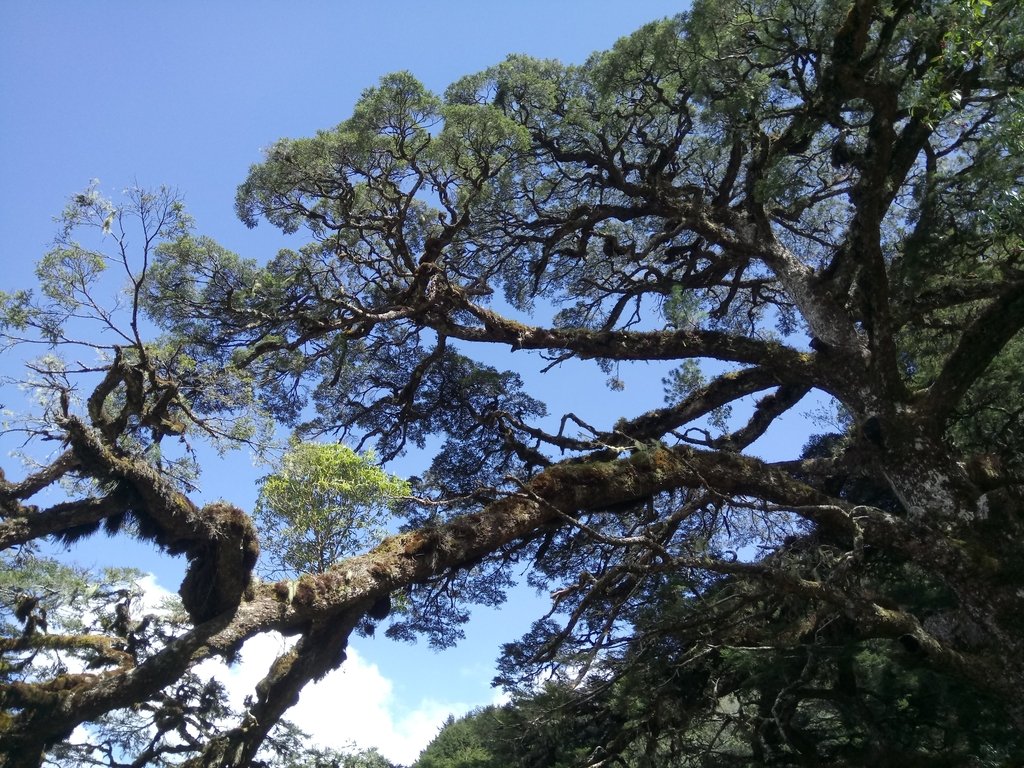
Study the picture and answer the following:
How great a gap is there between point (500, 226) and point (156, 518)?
6.51 m

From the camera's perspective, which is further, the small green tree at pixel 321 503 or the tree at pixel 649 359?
the small green tree at pixel 321 503

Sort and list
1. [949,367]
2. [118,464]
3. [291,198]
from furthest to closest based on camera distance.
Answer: [291,198]
[949,367]
[118,464]

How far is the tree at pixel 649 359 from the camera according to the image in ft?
19.5

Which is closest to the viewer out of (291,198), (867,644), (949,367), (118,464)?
(118,464)

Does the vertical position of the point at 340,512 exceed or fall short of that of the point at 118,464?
it exceeds it

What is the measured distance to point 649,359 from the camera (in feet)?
29.4

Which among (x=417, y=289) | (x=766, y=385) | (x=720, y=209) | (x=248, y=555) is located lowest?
(x=248, y=555)

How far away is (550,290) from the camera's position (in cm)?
1201

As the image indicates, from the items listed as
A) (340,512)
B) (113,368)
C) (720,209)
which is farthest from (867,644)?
(113,368)

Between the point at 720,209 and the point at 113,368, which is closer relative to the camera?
the point at 113,368

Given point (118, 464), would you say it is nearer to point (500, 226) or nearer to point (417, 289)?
point (417, 289)

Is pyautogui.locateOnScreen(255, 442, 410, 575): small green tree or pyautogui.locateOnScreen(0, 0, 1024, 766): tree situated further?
pyautogui.locateOnScreen(255, 442, 410, 575): small green tree

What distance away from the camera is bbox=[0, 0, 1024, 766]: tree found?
594 centimetres

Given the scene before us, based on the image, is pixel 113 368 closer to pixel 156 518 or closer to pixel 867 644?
pixel 156 518
